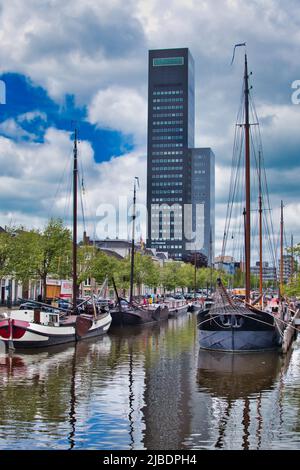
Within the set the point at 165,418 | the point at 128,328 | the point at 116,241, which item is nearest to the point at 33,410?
the point at 165,418

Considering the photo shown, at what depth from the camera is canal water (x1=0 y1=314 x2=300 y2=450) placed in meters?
16.7

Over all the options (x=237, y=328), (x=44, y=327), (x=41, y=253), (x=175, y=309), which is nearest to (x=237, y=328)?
(x=237, y=328)

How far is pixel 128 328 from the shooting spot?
64500 mm

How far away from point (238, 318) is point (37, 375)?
14078 mm

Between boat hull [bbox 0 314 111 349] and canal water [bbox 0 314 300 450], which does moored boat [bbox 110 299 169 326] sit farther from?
canal water [bbox 0 314 300 450]

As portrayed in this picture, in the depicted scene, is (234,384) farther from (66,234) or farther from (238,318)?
(66,234)

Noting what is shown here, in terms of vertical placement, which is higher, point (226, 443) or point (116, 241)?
point (116, 241)

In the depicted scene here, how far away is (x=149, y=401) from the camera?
22281mm

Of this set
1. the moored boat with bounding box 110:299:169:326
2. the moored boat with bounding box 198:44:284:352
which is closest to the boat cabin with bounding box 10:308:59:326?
the moored boat with bounding box 198:44:284:352

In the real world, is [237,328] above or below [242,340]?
above

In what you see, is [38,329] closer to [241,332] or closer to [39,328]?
[39,328]

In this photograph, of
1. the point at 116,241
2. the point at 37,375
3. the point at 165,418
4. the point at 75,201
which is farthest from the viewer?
→ the point at 116,241

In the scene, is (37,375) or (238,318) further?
(238,318)

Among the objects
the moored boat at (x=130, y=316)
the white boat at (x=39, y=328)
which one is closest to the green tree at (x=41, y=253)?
the moored boat at (x=130, y=316)
